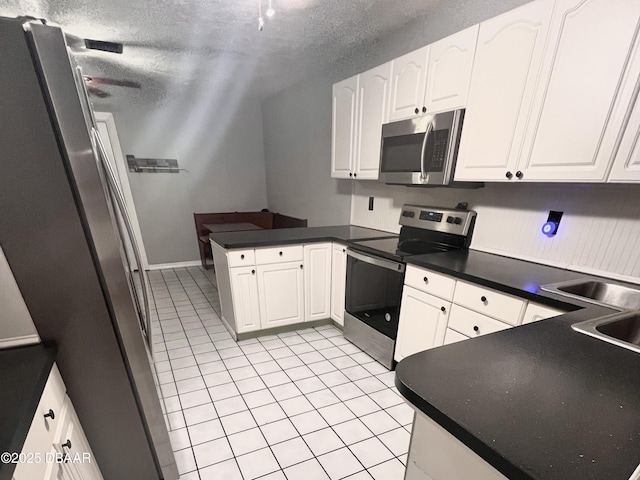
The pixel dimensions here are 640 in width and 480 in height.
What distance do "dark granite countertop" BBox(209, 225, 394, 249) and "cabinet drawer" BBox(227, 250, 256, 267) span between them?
58 millimetres

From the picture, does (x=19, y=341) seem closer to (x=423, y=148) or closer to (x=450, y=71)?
(x=423, y=148)

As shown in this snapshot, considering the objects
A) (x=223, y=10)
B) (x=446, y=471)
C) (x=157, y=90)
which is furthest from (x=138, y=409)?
(x=157, y=90)

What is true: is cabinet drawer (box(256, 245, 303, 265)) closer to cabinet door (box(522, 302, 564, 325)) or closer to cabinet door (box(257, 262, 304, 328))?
cabinet door (box(257, 262, 304, 328))

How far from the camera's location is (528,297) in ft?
4.08

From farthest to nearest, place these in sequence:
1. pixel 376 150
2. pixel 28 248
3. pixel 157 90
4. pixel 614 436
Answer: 1. pixel 157 90
2. pixel 376 150
3. pixel 28 248
4. pixel 614 436

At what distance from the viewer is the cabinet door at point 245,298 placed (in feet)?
7.46

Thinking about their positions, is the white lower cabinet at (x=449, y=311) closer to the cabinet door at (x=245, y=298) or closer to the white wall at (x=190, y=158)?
the cabinet door at (x=245, y=298)

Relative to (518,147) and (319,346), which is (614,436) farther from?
(319,346)

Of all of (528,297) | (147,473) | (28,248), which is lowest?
(147,473)

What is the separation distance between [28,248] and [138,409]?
2.20 feet

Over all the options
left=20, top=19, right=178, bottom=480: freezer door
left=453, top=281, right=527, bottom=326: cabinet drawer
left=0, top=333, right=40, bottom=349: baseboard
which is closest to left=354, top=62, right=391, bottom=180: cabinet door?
left=453, top=281, right=527, bottom=326: cabinet drawer

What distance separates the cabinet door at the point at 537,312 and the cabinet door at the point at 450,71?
1.17 metres

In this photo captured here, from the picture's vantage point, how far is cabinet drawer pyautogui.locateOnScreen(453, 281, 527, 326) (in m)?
1.31

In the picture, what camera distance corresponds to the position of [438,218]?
2041mm
